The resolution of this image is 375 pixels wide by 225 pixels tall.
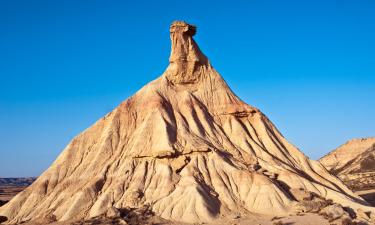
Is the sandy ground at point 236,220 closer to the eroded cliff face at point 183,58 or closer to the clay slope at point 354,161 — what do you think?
the eroded cliff face at point 183,58

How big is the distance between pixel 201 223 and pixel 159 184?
26.0ft

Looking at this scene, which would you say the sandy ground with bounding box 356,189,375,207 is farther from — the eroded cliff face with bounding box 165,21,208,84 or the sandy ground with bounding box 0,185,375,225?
the eroded cliff face with bounding box 165,21,208,84

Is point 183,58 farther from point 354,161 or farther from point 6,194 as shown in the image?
point 6,194

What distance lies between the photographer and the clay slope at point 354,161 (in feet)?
342

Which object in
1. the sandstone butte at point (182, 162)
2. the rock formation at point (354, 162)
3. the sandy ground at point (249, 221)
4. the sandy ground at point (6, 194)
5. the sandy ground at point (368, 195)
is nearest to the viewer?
the sandy ground at point (249, 221)

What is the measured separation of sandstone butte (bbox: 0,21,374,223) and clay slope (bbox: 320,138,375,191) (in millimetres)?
46261

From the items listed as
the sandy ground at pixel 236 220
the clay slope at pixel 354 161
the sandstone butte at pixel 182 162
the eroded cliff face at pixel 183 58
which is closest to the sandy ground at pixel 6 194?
the sandstone butte at pixel 182 162

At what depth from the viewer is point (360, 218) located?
46.5 meters

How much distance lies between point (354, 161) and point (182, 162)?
79.3 m

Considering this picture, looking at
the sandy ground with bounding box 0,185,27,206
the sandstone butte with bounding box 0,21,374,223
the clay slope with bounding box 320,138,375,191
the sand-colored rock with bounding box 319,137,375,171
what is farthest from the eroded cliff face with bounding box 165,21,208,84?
the sand-colored rock with bounding box 319,137,375,171

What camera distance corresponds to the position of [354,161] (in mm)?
120062

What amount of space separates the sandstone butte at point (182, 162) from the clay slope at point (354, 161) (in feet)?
152

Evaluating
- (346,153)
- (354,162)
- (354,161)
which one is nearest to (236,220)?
(354,162)

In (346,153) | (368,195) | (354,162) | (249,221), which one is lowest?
(249,221)
